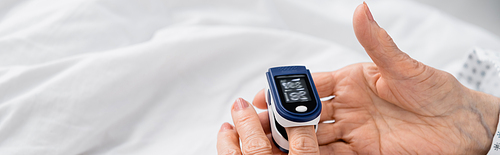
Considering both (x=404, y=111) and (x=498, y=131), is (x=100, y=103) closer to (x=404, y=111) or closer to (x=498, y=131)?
(x=404, y=111)

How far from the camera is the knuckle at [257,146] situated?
101 cm

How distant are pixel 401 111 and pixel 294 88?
468mm

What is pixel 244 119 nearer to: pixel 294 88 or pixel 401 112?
pixel 294 88

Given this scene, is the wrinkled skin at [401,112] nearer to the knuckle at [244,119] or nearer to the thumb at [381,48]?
the thumb at [381,48]

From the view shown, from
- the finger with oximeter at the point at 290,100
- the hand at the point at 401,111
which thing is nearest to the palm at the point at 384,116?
the hand at the point at 401,111

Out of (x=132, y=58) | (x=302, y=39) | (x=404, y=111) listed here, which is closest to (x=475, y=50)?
(x=404, y=111)

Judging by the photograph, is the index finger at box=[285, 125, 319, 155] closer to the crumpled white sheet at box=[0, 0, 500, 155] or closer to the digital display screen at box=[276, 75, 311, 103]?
the digital display screen at box=[276, 75, 311, 103]

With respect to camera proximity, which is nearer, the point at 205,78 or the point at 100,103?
the point at 100,103

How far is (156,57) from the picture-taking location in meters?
1.43

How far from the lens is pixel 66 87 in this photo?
128 cm

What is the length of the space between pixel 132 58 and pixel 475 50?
5.22 feet

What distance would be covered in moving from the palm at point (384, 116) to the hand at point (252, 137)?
257 mm

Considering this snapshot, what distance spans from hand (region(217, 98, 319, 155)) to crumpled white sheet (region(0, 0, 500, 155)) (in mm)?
238

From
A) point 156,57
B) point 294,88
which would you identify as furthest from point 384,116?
point 156,57
